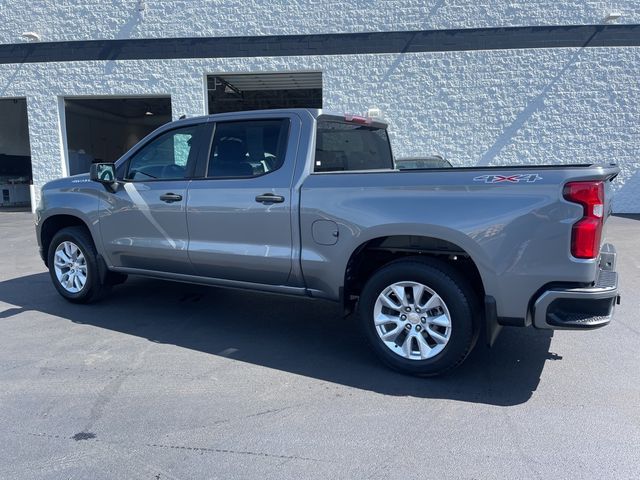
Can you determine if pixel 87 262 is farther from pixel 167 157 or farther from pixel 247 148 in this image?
pixel 247 148

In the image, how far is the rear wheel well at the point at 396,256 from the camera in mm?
3984

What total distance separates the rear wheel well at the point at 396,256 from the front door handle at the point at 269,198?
0.80m

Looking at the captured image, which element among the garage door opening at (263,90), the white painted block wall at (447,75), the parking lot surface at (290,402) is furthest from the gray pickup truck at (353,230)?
the garage door opening at (263,90)

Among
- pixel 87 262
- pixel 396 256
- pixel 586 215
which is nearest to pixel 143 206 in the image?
pixel 87 262

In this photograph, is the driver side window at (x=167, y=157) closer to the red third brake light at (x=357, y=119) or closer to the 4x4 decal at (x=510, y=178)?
the red third brake light at (x=357, y=119)

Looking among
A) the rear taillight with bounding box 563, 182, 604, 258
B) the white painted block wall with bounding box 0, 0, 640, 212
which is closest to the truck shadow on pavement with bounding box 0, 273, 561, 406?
the rear taillight with bounding box 563, 182, 604, 258

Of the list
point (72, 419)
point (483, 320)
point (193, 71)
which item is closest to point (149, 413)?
point (72, 419)

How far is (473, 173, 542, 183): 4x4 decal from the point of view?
3.46m

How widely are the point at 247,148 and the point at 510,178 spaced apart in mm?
2386

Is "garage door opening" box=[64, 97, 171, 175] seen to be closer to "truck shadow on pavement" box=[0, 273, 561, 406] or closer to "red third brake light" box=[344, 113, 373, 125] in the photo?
"truck shadow on pavement" box=[0, 273, 561, 406]

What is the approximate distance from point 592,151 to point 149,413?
1399cm

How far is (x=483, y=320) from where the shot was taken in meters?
3.96

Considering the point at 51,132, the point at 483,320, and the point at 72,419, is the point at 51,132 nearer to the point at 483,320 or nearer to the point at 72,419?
the point at 72,419

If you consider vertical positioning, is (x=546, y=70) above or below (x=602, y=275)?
above
